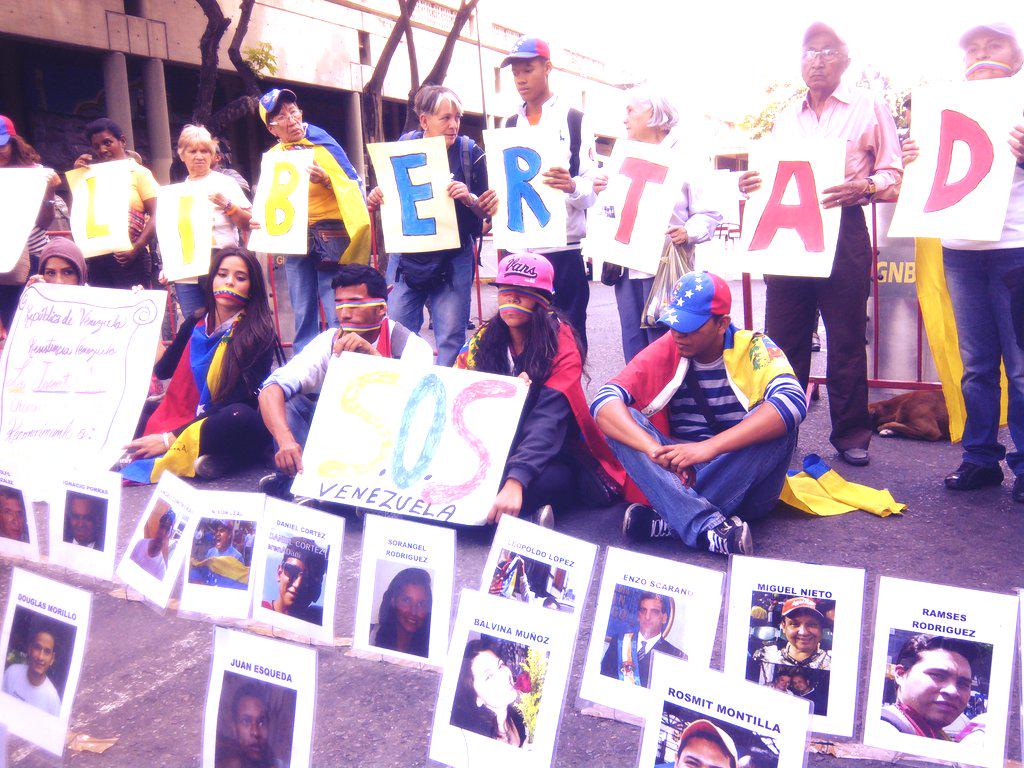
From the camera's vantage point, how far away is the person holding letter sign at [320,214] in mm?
5074

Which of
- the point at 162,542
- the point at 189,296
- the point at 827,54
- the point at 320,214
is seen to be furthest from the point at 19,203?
the point at 827,54

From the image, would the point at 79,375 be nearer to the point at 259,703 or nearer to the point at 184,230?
the point at 184,230

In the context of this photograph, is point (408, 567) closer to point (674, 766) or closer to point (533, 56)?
point (674, 766)

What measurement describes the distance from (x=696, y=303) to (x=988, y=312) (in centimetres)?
132

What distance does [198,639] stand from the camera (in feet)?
9.62

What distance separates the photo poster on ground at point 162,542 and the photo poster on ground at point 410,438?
3.37 ft

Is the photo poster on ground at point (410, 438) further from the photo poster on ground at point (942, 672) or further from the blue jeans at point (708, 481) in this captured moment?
the photo poster on ground at point (942, 672)

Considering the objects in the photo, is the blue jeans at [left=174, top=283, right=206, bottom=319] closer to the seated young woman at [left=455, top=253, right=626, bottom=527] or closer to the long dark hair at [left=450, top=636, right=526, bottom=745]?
the seated young woman at [left=455, top=253, right=626, bottom=527]

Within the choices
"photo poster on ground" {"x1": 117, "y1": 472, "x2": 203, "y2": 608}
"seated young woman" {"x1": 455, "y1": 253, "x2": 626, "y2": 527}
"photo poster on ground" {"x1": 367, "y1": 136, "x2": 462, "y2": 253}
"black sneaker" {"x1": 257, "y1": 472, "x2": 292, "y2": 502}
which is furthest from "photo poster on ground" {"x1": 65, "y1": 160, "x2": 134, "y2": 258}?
"photo poster on ground" {"x1": 117, "y1": 472, "x2": 203, "y2": 608}

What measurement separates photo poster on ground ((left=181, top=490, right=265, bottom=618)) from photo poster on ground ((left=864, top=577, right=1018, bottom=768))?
150 centimetres

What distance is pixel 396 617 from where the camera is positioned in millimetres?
2303

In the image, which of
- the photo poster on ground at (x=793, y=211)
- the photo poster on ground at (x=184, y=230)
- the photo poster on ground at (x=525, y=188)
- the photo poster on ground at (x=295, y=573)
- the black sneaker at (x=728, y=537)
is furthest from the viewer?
the photo poster on ground at (x=184, y=230)

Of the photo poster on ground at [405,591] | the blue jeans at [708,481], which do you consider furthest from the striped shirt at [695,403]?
the photo poster on ground at [405,591]

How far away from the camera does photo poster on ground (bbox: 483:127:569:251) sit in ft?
14.6
